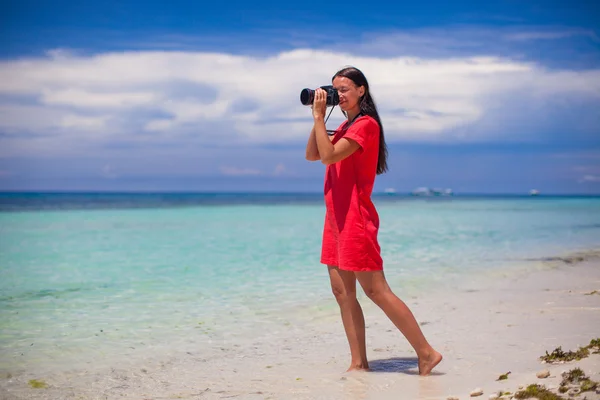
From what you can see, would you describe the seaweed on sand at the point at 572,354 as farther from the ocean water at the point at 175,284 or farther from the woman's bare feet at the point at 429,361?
the ocean water at the point at 175,284

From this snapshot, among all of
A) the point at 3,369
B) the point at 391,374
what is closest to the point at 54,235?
the point at 3,369

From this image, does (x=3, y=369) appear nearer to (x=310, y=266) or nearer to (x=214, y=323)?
(x=214, y=323)

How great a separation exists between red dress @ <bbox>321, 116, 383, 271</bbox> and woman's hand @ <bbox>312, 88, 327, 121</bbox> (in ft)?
0.62

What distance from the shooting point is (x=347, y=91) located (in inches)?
153

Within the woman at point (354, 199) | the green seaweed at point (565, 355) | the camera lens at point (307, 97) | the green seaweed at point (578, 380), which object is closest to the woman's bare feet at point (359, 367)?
the woman at point (354, 199)

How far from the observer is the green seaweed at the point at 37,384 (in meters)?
4.25

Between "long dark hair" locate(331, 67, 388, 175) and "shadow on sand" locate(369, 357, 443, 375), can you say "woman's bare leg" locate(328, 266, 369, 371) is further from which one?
"long dark hair" locate(331, 67, 388, 175)

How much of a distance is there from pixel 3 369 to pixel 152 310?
7.72 ft

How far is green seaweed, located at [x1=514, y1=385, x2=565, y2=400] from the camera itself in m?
3.06

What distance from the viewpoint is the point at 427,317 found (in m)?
6.30

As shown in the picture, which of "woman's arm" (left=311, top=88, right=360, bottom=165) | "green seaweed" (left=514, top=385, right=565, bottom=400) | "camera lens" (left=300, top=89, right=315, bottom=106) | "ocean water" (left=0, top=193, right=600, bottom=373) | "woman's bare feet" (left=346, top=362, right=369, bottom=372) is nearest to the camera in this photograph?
"green seaweed" (left=514, top=385, right=565, bottom=400)

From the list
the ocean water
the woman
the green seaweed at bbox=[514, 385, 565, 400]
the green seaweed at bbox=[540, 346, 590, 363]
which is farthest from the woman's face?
the ocean water

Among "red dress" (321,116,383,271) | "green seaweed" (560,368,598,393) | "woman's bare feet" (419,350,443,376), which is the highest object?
"red dress" (321,116,383,271)

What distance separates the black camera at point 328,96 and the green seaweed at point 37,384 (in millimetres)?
2613
